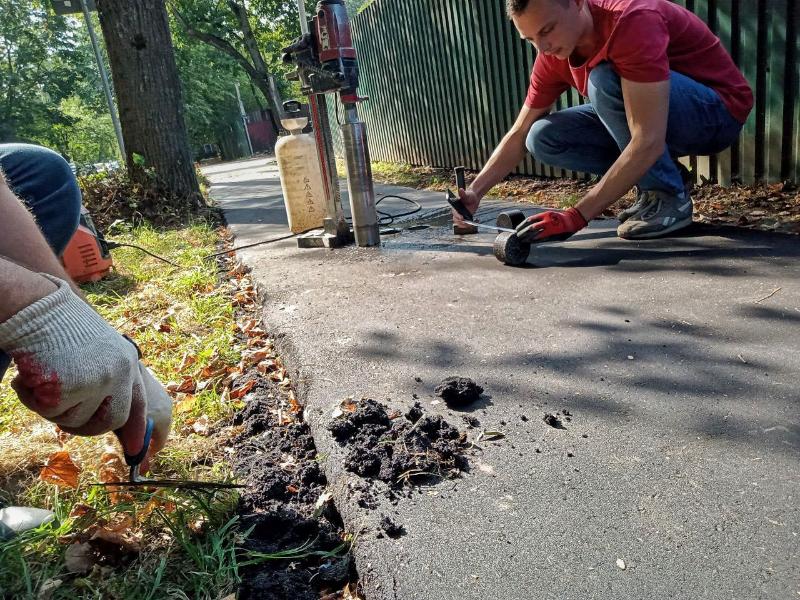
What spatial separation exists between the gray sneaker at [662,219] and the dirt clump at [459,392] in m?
1.84

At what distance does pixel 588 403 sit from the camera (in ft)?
5.52

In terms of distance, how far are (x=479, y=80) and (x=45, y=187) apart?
19.3 feet

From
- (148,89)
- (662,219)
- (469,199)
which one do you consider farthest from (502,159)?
(148,89)

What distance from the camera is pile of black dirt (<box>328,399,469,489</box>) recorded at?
145 cm

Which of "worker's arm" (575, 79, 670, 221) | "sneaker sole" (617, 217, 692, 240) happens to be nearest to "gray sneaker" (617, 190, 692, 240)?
"sneaker sole" (617, 217, 692, 240)

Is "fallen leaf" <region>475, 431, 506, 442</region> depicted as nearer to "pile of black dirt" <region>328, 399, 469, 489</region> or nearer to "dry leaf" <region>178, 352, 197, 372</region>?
"pile of black dirt" <region>328, 399, 469, 489</region>

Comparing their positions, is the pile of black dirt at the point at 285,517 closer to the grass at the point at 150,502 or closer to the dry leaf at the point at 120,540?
the grass at the point at 150,502

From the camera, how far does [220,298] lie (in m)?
3.26

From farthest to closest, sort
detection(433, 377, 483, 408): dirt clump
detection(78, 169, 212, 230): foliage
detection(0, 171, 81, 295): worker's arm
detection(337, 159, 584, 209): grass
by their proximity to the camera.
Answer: detection(78, 169, 212, 230): foliage < detection(337, 159, 584, 209): grass < detection(433, 377, 483, 408): dirt clump < detection(0, 171, 81, 295): worker's arm

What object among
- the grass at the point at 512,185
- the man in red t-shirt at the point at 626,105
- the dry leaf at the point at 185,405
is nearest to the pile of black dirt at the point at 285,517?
the dry leaf at the point at 185,405

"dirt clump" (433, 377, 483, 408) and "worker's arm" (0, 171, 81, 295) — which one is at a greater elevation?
"worker's arm" (0, 171, 81, 295)

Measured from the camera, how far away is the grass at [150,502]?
1196mm

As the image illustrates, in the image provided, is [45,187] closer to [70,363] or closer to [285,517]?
[70,363]

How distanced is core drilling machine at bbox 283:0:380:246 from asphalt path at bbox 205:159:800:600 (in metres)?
0.66
